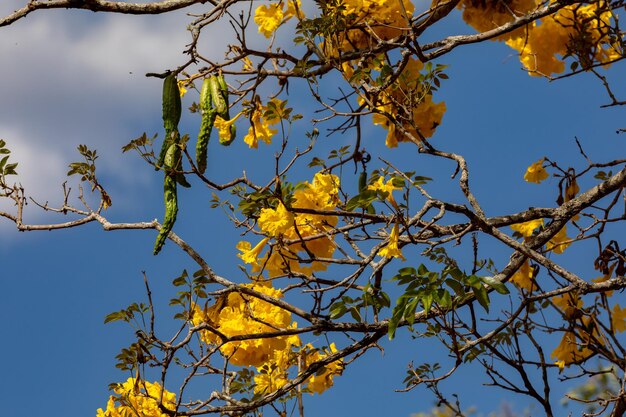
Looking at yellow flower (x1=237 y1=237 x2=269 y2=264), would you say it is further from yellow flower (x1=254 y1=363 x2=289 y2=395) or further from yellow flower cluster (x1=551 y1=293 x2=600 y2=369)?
yellow flower cluster (x1=551 y1=293 x2=600 y2=369)

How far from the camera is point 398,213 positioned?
2.76 metres

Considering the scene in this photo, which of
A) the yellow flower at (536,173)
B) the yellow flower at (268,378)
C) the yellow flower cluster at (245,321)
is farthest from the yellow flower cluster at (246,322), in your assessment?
the yellow flower at (536,173)

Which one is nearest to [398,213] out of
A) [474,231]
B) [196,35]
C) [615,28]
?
[474,231]

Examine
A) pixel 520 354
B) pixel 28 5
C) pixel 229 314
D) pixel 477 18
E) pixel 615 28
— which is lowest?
pixel 520 354

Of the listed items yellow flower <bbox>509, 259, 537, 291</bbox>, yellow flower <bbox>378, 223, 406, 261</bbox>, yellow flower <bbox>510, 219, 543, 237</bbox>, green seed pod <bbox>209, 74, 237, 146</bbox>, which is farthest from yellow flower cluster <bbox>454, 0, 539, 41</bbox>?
yellow flower <bbox>378, 223, 406, 261</bbox>

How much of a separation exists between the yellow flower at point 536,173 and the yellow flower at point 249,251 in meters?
1.39

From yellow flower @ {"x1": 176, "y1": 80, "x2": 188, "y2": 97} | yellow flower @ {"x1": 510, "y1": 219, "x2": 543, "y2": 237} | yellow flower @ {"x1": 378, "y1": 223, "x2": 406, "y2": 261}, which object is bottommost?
yellow flower @ {"x1": 378, "y1": 223, "x2": 406, "y2": 261}

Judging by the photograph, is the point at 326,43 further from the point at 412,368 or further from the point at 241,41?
the point at 412,368

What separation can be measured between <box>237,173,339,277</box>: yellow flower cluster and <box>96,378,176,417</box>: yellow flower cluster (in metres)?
0.76

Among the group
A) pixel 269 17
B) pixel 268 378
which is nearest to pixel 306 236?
pixel 268 378

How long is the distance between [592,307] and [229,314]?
1696 millimetres

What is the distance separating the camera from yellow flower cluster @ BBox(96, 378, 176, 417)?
11.6 ft

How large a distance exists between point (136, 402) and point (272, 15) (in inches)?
72.8

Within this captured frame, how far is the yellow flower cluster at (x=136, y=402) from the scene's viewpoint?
354cm
